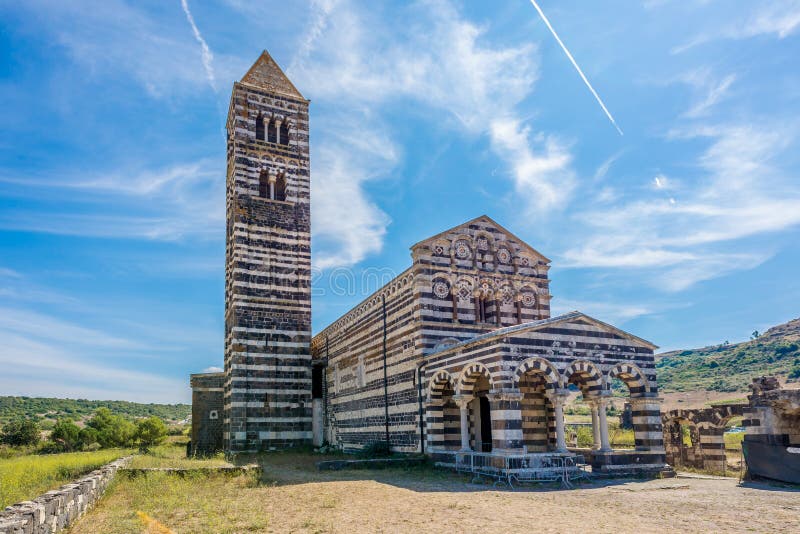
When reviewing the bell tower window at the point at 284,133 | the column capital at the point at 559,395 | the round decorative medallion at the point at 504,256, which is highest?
the bell tower window at the point at 284,133

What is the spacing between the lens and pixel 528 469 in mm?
15883

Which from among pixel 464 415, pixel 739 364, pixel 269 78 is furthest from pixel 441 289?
pixel 739 364

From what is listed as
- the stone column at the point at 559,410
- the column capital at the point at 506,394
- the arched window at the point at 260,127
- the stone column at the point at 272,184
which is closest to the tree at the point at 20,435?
the stone column at the point at 272,184

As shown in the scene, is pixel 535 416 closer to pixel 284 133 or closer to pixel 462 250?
pixel 462 250

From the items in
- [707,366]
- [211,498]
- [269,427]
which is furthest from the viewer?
[707,366]

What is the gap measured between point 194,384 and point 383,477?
60.5 feet

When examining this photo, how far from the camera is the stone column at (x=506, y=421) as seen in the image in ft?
54.0

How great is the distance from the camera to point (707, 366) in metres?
82.0

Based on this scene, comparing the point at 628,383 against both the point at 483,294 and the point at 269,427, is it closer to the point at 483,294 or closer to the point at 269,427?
the point at 483,294

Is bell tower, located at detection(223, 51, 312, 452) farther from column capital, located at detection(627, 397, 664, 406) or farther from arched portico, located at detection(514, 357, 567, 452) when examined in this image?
column capital, located at detection(627, 397, 664, 406)

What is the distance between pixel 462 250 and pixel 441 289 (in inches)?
76.3

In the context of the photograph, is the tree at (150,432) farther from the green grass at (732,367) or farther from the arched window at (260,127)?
the green grass at (732,367)

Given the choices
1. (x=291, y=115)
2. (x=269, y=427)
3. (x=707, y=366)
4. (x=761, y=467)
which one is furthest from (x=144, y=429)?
(x=707, y=366)

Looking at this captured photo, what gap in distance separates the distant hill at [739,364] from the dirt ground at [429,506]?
A: 54.3 metres
